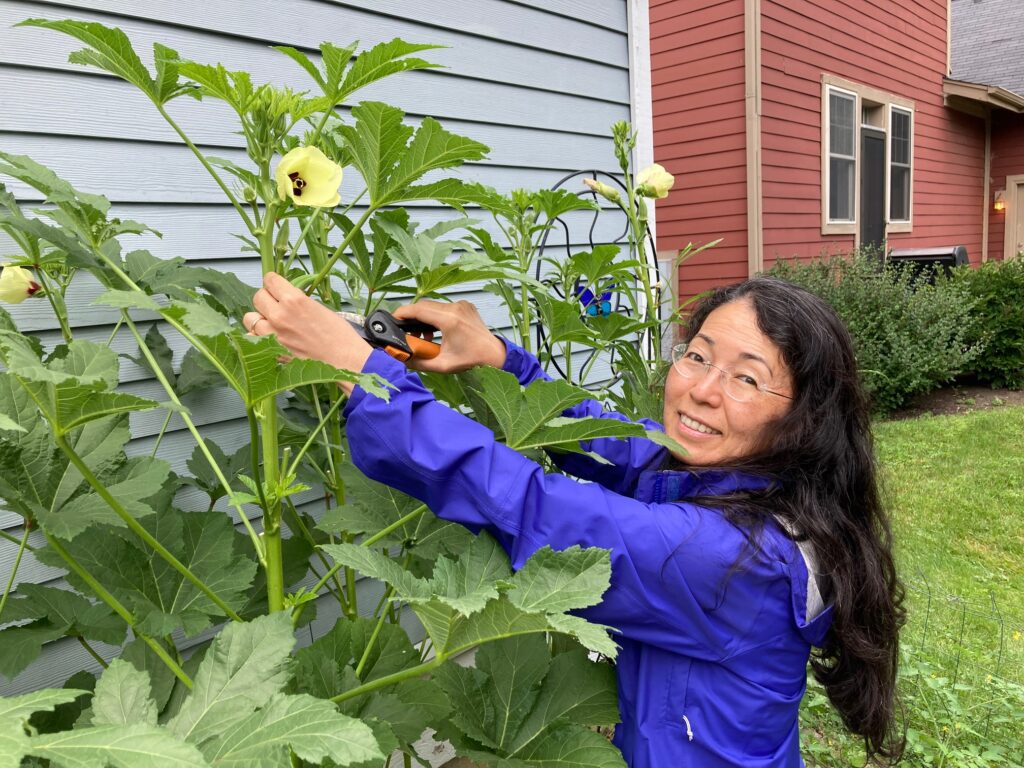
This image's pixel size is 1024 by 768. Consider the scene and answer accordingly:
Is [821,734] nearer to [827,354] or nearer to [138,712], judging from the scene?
[827,354]

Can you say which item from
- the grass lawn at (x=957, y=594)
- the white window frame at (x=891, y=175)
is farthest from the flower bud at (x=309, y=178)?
the white window frame at (x=891, y=175)

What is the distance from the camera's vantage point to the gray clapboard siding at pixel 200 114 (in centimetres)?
166

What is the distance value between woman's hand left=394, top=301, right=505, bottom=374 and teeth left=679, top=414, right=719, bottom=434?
1.22 feet

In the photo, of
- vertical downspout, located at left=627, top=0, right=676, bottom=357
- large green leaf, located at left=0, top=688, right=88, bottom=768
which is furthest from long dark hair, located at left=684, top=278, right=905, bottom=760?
vertical downspout, located at left=627, top=0, right=676, bottom=357

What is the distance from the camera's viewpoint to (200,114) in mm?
1913

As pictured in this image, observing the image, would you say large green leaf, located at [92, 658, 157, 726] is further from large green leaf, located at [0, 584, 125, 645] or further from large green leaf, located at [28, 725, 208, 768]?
large green leaf, located at [0, 584, 125, 645]

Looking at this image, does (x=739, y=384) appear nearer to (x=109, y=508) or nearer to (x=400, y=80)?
(x=109, y=508)

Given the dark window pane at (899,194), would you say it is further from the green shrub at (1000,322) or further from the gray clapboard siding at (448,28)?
the gray clapboard siding at (448,28)

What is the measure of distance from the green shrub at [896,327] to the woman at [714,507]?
5426mm

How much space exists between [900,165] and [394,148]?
1047 cm

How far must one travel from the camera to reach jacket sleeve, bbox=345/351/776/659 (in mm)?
1102

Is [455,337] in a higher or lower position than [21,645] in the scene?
higher

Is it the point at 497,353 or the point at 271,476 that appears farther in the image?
the point at 497,353

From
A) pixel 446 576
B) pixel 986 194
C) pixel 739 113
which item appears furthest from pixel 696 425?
pixel 986 194
